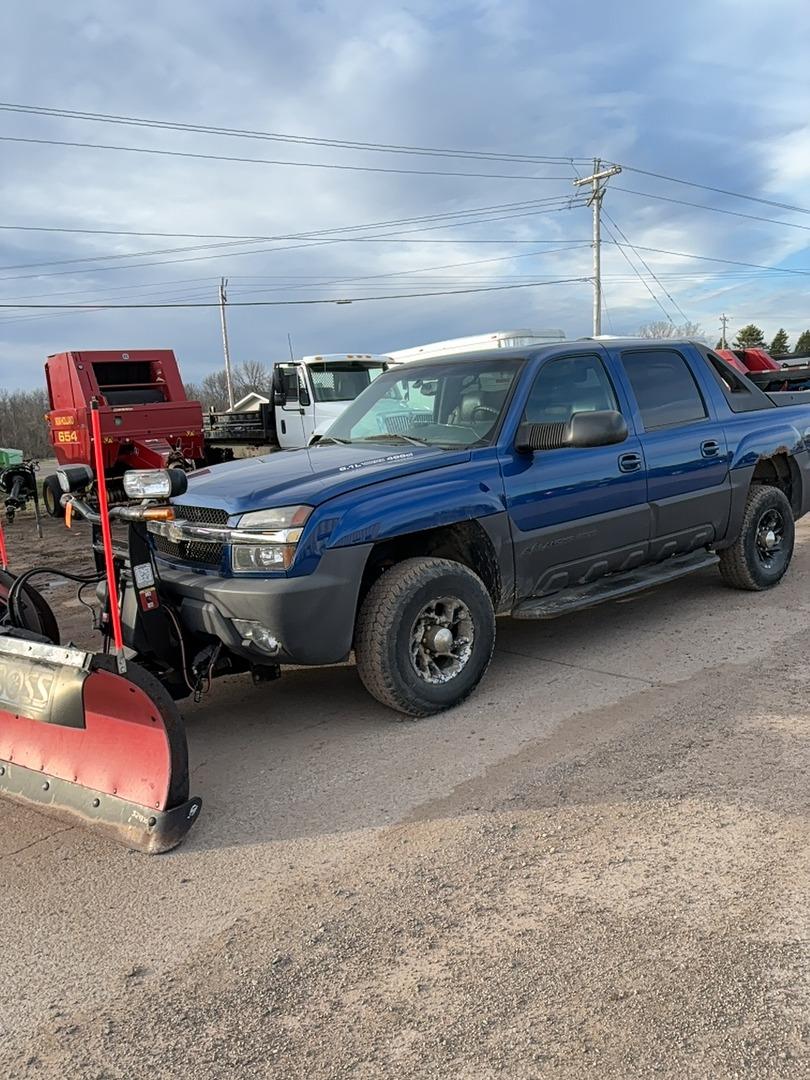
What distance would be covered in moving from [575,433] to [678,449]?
4.77 ft

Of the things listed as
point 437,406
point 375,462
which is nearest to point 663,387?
point 437,406

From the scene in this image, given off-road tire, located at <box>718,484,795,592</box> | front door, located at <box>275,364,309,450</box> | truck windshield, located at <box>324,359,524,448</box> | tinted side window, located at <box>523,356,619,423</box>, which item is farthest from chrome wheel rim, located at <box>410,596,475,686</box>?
front door, located at <box>275,364,309,450</box>

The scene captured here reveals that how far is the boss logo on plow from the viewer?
3363mm

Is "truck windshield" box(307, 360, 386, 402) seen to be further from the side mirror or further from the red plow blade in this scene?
the red plow blade

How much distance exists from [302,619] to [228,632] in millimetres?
356

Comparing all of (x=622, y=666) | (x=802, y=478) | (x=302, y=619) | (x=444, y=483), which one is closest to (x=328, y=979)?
(x=302, y=619)

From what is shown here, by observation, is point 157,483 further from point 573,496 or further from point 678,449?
point 678,449

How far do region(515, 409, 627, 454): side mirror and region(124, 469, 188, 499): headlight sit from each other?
2.03 metres

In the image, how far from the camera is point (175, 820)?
3285 millimetres

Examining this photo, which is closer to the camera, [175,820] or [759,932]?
[759,932]

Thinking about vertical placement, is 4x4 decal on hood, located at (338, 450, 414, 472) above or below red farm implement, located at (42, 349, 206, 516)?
below

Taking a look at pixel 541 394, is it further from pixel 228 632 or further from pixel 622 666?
pixel 228 632

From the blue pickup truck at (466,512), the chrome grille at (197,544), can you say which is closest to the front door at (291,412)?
the blue pickup truck at (466,512)

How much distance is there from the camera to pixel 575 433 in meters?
4.66
